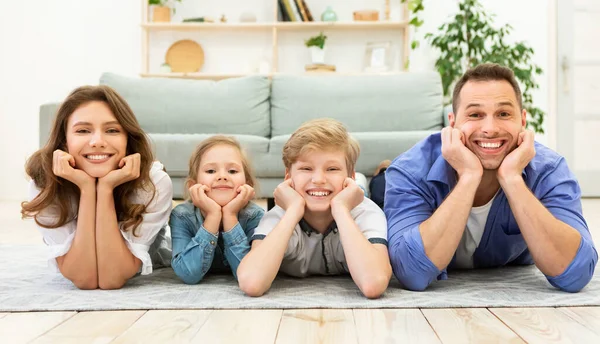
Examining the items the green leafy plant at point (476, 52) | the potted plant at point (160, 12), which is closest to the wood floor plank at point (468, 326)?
the green leafy plant at point (476, 52)

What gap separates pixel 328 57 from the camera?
5469 mm

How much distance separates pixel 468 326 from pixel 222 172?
2.61 feet

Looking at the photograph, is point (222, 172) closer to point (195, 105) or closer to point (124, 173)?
point (124, 173)

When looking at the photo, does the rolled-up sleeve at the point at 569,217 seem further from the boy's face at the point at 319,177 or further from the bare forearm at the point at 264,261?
the bare forearm at the point at 264,261

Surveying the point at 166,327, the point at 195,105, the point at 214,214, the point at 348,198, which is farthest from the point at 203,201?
the point at 195,105

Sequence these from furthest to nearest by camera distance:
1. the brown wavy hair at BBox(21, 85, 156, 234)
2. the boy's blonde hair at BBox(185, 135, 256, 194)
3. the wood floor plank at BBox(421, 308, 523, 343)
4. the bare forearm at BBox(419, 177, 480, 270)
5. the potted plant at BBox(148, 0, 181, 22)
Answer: the potted plant at BBox(148, 0, 181, 22) → the boy's blonde hair at BBox(185, 135, 256, 194) → the brown wavy hair at BBox(21, 85, 156, 234) → the bare forearm at BBox(419, 177, 480, 270) → the wood floor plank at BBox(421, 308, 523, 343)

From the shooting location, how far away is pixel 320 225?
5.43ft

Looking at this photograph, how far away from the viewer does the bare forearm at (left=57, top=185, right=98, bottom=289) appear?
1525mm

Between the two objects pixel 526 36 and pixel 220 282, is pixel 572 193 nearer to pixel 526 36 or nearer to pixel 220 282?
pixel 220 282

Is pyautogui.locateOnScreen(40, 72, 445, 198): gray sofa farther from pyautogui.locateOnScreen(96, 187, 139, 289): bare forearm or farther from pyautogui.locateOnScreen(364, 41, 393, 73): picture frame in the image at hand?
pyautogui.locateOnScreen(96, 187, 139, 289): bare forearm

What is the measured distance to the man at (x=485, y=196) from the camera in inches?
56.5

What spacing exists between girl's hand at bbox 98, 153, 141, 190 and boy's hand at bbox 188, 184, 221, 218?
16cm

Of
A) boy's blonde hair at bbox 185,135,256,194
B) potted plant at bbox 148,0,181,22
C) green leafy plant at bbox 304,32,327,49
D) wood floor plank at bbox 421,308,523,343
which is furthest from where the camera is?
potted plant at bbox 148,0,181,22

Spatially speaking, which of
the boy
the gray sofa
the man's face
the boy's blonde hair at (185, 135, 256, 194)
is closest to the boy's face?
the boy
